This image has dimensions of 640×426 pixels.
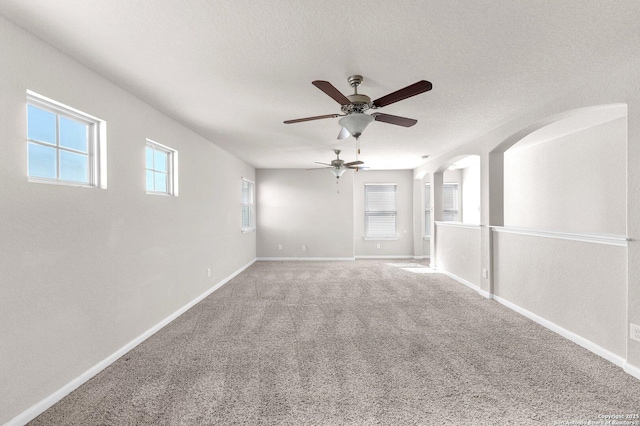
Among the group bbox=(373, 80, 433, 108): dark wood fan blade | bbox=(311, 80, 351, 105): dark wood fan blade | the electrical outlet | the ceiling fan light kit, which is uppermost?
bbox=(311, 80, 351, 105): dark wood fan blade

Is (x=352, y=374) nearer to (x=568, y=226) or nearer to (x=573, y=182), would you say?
(x=568, y=226)

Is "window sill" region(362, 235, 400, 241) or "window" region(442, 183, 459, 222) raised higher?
"window" region(442, 183, 459, 222)

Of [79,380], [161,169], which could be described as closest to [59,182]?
[79,380]

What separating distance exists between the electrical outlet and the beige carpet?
0.30 m

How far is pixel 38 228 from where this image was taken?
6.75ft

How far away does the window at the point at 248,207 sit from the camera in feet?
25.1

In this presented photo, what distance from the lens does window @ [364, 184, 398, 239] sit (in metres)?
9.03

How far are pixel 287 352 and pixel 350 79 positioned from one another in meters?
2.43

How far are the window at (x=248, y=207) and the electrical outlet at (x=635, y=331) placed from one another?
6.39 m

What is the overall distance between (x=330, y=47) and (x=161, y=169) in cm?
266

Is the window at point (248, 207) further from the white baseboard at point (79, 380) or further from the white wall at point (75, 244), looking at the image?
the white baseboard at point (79, 380)

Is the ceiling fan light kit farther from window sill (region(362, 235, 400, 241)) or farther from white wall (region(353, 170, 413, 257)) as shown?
window sill (region(362, 235, 400, 241))

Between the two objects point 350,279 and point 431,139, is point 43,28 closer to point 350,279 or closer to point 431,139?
point 431,139

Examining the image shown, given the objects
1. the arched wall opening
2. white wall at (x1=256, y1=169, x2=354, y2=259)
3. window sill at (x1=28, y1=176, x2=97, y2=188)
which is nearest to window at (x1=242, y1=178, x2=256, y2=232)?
white wall at (x1=256, y1=169, x2=354, y2=259)
